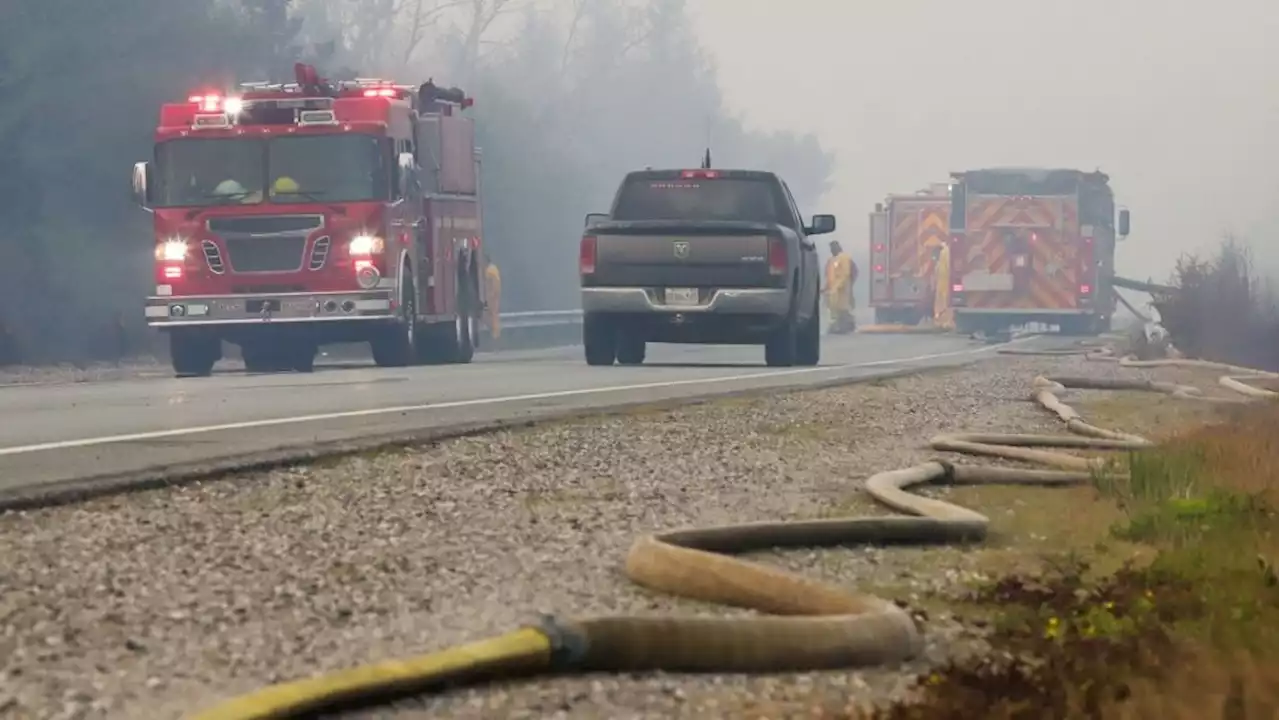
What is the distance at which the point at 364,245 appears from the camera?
957 inches

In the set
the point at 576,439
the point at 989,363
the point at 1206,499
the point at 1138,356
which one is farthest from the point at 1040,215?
the point at 1206,499

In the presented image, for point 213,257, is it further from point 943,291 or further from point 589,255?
point 943,291

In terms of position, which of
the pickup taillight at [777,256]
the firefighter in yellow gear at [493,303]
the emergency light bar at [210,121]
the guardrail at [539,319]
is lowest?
the guardrail at [539,319]

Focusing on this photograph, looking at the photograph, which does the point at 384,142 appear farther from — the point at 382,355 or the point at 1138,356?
the point at 1138,356

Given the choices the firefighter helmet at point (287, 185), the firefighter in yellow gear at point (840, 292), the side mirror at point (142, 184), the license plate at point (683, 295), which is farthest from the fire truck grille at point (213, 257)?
the firefighter in yellow gear at point (840, 292)

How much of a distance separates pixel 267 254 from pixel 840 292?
2426 cm

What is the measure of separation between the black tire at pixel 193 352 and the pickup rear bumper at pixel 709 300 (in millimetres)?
5095

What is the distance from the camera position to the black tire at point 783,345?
23.0 meters

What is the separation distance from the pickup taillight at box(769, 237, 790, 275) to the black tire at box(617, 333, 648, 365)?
2.05 metres

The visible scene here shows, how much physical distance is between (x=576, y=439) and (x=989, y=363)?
1398 centimetres

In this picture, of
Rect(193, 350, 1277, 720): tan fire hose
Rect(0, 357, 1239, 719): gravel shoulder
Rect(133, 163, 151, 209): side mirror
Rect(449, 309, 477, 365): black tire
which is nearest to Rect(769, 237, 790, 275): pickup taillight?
Rect(133, 163, 151, 209): side mirror

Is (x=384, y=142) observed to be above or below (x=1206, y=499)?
above

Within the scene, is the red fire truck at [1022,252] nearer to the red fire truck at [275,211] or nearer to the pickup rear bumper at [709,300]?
the red fire truck at [275,211]

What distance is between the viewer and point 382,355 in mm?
25828
